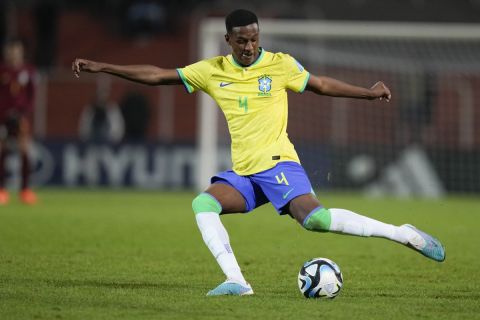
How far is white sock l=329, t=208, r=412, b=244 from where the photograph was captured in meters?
7.35

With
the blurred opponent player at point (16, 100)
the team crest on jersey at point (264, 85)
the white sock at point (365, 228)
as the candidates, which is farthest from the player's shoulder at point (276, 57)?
the blurred opponent player at point (16, 100)

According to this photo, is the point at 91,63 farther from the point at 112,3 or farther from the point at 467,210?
the point at 112,3

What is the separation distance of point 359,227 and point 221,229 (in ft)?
3.12

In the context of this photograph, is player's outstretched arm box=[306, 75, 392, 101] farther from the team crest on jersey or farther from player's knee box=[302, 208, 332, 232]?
player's knee box=[302, 208, 332, 232]

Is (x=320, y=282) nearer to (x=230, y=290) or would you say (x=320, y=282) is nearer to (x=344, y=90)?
(x=230, y=290)

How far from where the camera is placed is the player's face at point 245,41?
24.3 ft

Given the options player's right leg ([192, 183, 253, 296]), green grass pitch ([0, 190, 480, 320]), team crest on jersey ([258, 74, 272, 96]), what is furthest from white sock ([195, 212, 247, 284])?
team crest on jersey ([258, 74, 272, 96])

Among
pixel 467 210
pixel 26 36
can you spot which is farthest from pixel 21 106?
pixel 26 36

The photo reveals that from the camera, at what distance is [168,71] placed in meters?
7.63

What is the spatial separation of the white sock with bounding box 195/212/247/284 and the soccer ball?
16.2 inches

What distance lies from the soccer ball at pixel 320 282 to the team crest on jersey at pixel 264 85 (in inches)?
51.9

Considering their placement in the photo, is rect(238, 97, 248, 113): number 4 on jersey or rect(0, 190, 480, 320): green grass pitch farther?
rect(238, 97, 248, 113): number 4 on jersey

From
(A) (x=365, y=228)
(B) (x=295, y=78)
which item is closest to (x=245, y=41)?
(B) (x=295, y=78)

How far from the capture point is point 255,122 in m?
7.65
